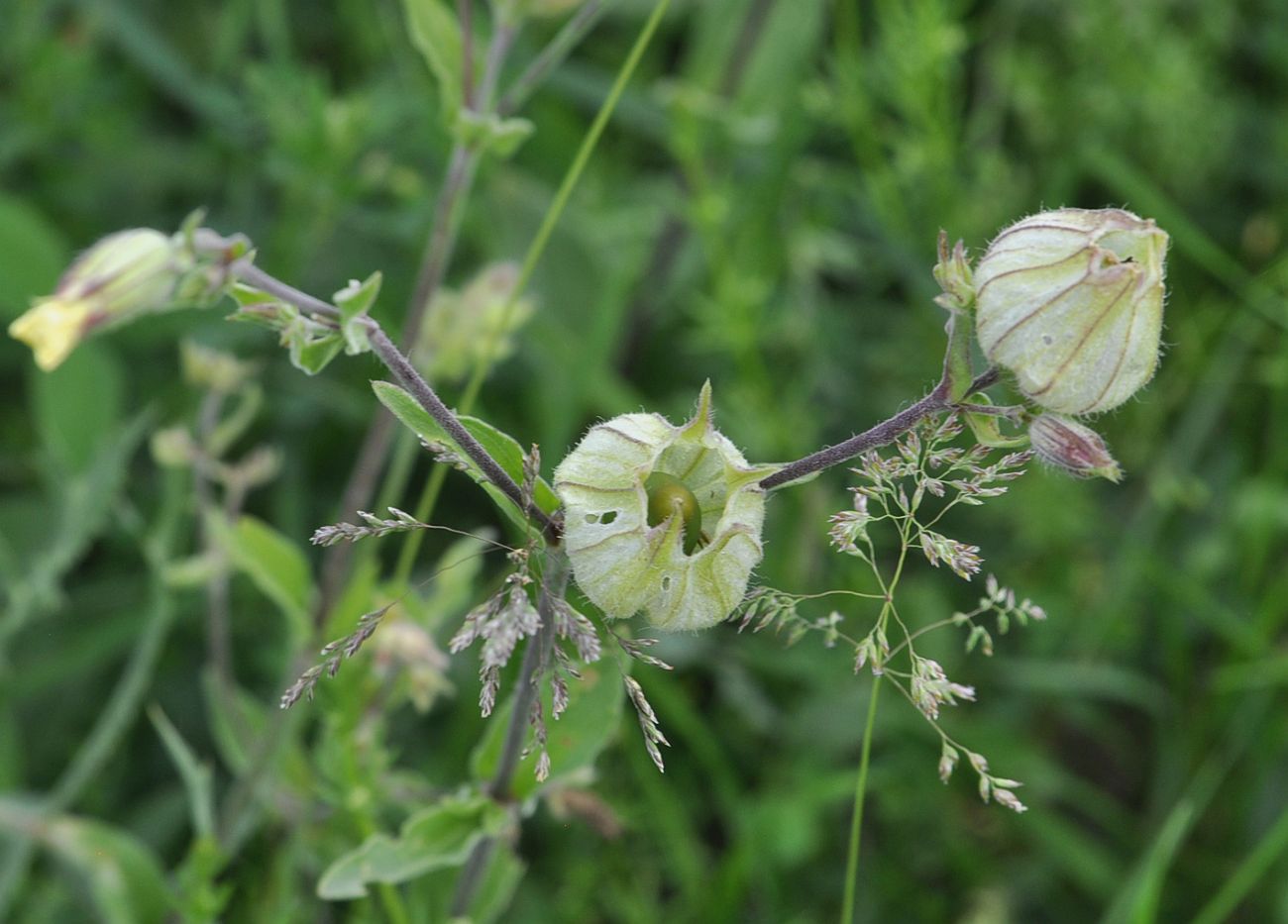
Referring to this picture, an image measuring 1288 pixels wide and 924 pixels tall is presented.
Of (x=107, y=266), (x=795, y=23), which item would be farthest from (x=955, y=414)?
(x=795, y=23)

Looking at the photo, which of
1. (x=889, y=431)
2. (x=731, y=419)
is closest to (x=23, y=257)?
(x=731, y=419)

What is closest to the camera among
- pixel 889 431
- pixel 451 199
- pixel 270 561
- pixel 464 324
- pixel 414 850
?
pixel 889 431

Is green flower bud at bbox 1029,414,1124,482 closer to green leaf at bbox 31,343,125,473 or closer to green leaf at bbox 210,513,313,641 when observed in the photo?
green leaf at bbox 210,513,313,641

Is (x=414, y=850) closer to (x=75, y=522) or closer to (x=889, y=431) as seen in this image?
(x=889, y=431)

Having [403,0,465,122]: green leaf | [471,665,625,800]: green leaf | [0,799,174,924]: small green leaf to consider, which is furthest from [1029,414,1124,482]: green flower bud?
[0,799,174,924]: small green leaf

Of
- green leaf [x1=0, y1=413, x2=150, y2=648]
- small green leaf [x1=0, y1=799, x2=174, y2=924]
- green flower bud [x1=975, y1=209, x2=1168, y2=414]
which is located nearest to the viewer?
green flower bud [x1=975, y1=209, x2=1168, y2=414]

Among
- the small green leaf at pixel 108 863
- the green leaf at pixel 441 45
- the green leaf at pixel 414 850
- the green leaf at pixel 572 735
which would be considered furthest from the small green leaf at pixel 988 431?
the small green leaf at pixel 108 863

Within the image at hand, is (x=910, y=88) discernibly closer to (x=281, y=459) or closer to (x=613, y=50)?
(x=613, y=50)
